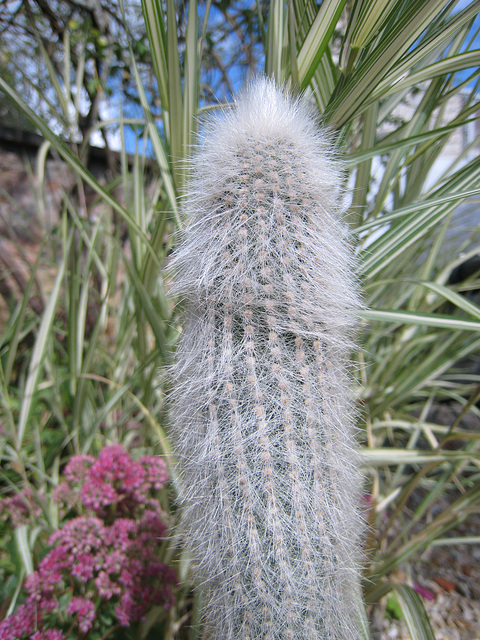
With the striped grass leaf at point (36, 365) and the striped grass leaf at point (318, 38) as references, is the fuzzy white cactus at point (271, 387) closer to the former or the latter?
the striped grass leaf at point (318, 38)

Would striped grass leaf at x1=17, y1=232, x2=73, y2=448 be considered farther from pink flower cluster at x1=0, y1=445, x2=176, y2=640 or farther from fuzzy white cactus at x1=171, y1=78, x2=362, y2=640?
fuzzy white cactus at x1=171, y1=78, x2=362, y2=640

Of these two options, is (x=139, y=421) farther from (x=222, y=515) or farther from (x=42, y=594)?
(x=222, y=515)

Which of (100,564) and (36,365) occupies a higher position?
(36,365)

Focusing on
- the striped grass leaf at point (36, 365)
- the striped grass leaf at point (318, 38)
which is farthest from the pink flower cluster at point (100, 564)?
the striped grass leaf at point (318, 38)

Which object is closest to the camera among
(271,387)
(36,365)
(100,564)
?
(271,387)

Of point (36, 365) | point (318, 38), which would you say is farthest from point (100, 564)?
point (318, 38)

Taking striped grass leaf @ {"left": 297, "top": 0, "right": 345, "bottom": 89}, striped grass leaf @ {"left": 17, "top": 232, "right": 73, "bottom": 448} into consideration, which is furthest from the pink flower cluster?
striped grass leaf @ {"left": 297, "top": 0, "right": 345, "bottom": 89}

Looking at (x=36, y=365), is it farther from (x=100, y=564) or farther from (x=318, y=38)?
(x=318, y=38)
